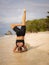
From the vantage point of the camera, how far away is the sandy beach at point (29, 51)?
4.52 ft

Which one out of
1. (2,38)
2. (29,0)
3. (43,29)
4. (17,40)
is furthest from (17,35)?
(29,0)

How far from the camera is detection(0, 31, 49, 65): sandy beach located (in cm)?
138

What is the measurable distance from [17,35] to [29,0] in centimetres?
36

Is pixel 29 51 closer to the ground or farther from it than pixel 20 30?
closer to the ground

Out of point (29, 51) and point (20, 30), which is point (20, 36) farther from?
point (29, 51)

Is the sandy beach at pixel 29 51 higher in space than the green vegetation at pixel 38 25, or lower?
lower

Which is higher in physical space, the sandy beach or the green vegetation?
the green vegetation

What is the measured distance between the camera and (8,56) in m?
1.42

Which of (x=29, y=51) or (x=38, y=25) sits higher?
(x=38, y=25)

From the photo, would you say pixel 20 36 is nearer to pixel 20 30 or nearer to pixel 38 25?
pixel 20 30

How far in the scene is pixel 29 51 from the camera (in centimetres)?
145

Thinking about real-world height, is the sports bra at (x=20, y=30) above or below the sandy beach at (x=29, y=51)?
above

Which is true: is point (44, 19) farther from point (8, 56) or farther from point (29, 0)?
point (8, 56)

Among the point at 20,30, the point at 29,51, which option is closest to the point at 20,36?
the point at 20,30
